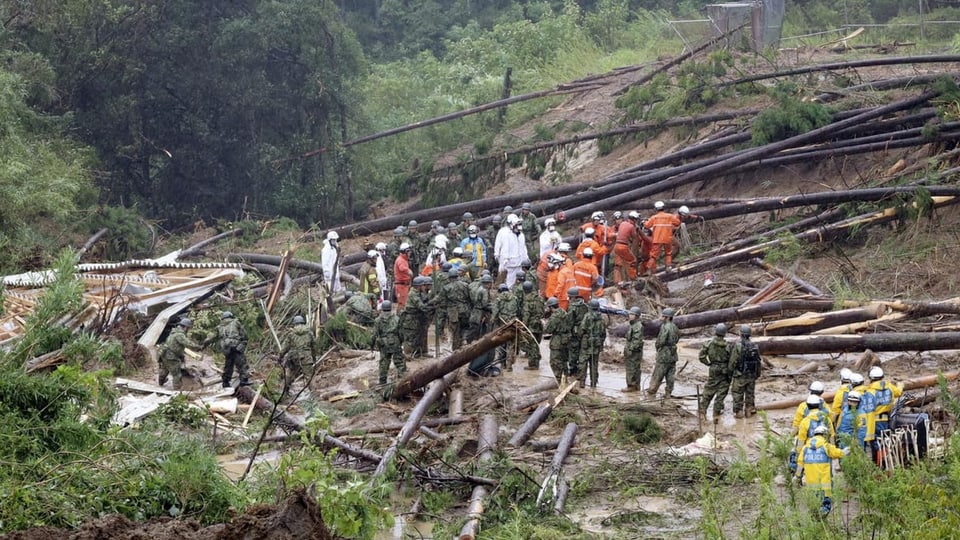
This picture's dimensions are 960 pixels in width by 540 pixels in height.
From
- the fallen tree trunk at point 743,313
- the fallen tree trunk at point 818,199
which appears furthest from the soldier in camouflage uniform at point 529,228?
the fallen tree trunk at point 743,313

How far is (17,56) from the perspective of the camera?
96.4 feet

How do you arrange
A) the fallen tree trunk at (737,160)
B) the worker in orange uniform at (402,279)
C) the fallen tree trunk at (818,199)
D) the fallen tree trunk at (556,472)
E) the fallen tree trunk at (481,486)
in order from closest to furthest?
the fallen tree trunk at (481,486) → the fallen tree trunk at (556,472) → the worker in orange uniform at (402,279) → the fallen tree trunk at (818,199) → the fallen tree trunk at (737,160)

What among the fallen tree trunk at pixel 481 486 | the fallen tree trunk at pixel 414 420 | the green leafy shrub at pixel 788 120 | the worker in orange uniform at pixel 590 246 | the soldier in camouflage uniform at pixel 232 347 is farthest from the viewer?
the green leafy shrub at pixel 788 120

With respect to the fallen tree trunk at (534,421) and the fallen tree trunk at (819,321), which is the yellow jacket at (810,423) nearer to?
the fallen tree trunk at (534,421)

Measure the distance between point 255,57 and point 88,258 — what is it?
778 cm

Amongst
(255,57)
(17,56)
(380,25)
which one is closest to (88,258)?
(17,56)

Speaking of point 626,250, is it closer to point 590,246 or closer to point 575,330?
point 590,246

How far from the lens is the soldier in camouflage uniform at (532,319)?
18375 mm

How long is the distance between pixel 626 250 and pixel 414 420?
24.6 ft

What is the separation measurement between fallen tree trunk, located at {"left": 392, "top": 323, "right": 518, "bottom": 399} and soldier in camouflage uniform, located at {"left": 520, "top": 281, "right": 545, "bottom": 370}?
5.76 ft

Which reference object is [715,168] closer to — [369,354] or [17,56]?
[369,354]

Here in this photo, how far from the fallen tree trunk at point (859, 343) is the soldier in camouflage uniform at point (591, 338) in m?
2.37

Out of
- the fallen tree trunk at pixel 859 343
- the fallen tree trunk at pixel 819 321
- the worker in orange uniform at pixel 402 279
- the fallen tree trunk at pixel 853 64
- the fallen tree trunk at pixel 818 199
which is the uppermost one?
the fallen tree trunk at pixel 853 64

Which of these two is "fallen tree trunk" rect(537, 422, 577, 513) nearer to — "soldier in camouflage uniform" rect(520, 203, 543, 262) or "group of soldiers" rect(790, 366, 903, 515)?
"group of soldiers" rect(790, 366, 903, 515)
